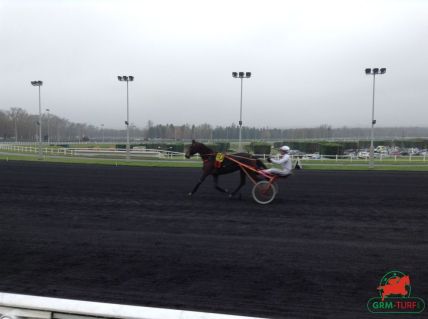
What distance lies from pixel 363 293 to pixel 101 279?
2.90m

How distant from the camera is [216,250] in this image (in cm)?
530

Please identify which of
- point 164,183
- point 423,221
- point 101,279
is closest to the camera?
point 101,279

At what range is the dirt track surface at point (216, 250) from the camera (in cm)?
386

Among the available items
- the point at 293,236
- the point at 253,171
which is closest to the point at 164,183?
the point at 253,171

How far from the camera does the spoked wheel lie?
8844mm

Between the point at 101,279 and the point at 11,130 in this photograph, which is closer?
the point at 101,279

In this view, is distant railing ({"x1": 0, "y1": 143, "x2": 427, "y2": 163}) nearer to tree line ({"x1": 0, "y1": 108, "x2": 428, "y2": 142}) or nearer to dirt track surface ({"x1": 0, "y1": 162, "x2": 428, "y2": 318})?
tree line ({"x1": 0, "y1": 108, "x2": 428, "y2": 142})

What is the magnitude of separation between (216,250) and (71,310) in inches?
133

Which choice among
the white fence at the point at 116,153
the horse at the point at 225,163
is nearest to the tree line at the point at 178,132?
the white fence at the point at 116,153

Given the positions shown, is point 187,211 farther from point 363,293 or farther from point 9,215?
point 363,293

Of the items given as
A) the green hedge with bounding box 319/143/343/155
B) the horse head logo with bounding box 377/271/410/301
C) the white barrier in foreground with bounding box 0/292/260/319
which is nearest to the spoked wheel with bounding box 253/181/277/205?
the horse head logo with bounding box 377/271/410/301

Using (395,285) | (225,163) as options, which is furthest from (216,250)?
(225,163)

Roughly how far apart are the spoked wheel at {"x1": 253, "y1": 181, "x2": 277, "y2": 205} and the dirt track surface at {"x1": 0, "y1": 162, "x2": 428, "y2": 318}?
276mm

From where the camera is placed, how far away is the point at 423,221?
23.4 feet
